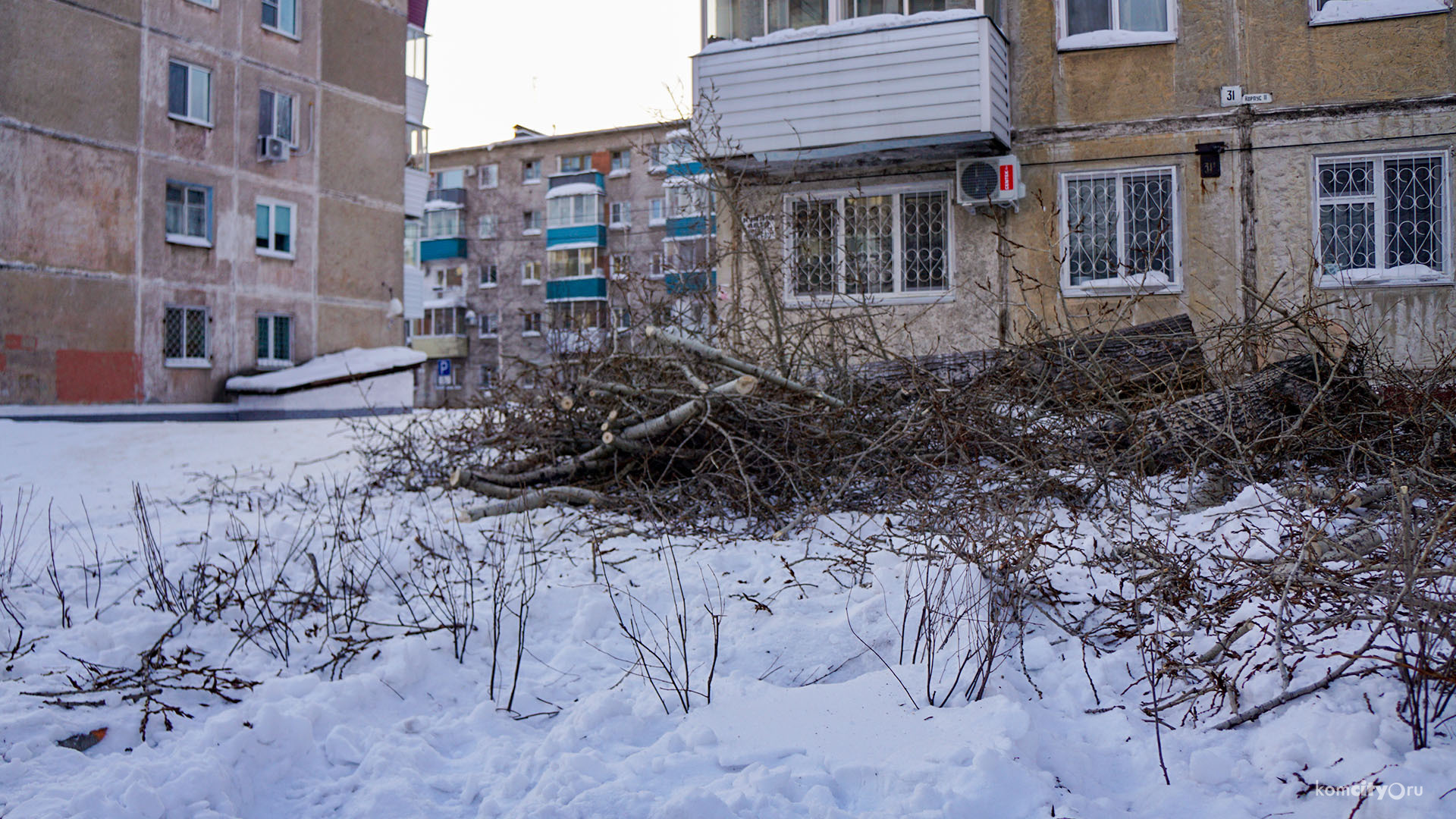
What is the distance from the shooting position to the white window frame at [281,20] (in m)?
18.8

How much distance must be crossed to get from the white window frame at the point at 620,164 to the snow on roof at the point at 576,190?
1.53 meters

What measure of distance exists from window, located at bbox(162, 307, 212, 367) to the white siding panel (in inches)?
470

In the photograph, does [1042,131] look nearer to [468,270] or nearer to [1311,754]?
[1311,754]

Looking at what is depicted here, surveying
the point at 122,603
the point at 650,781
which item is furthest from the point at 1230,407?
the point at 122,603

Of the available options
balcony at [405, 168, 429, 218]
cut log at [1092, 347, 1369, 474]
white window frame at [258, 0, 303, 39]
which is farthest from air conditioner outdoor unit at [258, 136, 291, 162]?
cut log at [1092, 347, 1369, 474]

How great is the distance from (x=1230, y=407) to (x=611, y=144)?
1492 inches

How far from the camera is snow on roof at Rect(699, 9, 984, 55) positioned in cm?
986

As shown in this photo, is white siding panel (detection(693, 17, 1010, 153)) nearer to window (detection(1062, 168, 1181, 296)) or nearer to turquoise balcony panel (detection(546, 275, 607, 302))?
window (detection(1062, 168, 1181, 296))

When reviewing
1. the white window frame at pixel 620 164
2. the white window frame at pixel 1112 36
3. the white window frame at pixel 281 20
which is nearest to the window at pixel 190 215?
the white window frame at pixel 281 20

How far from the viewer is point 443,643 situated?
3945 mm

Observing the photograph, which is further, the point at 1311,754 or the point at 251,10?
the point at 251,10

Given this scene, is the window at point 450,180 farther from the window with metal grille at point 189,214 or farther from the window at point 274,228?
the window with metal grille at point 189,214

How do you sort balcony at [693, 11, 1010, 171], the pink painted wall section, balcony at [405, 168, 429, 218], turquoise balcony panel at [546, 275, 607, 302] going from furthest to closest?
turquoise balcony panel at [546, 275, 607, 302] → balcony at [405, 168, 429, 218] → the pink painted wall section → balcony at [693, 11, 1010, 171]

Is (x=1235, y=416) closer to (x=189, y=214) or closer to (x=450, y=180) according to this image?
(x=189, y=214)
